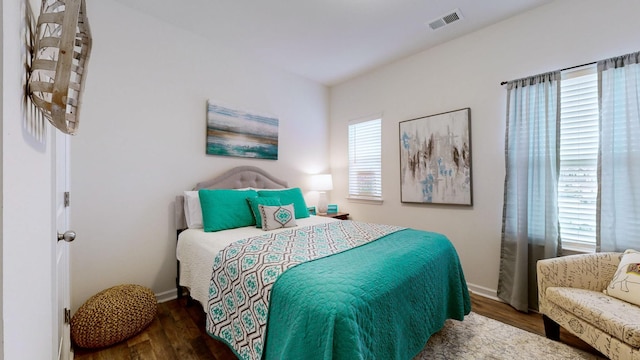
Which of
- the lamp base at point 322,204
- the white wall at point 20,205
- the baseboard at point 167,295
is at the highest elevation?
the white wall at point 20,205

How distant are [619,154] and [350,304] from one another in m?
2.49

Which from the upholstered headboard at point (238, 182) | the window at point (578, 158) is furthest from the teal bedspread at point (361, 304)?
the upholstered headboard at point (238, 182)

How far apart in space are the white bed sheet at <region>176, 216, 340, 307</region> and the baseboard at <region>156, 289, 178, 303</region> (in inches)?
21.4

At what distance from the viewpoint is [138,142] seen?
8.02 ft

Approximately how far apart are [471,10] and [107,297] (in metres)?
3.99

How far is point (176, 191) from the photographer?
2.69 meters

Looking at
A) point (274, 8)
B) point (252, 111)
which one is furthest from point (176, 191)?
point (274, 8)

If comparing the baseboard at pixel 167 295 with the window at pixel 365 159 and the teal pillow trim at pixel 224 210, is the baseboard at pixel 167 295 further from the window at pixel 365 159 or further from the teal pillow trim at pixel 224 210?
the window at pixel 365 159

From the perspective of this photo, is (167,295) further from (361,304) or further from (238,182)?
(361,304)

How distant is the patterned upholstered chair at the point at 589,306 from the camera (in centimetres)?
140

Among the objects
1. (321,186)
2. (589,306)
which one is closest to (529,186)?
(589,306)

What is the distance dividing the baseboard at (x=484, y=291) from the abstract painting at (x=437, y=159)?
0.91 meters

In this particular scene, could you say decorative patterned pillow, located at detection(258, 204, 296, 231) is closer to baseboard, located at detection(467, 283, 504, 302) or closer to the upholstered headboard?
the upholstered headboard

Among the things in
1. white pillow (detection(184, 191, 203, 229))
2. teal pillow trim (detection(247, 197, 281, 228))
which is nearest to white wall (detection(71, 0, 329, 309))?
white pillow (detection(184, 191, 203, 229))
